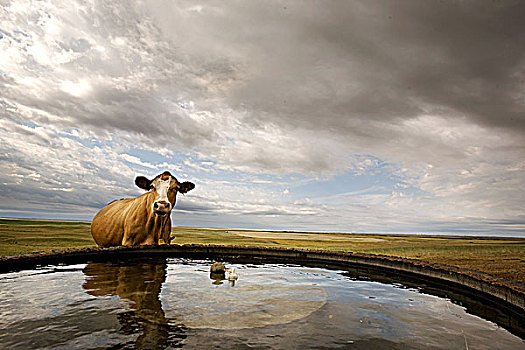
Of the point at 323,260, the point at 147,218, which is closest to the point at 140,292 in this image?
the point at 147,218

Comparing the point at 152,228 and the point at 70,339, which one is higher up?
the point at 152,228

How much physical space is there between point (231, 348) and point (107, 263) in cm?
701

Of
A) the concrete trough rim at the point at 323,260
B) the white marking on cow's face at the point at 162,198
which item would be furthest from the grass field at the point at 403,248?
the white marking on cow's face at the point at 162,198

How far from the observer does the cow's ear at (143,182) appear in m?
11.7

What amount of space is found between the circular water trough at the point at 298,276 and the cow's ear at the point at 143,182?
2537 millimetres

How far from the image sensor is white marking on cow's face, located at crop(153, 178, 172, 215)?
10273 mm

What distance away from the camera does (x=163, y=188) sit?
1103 cm

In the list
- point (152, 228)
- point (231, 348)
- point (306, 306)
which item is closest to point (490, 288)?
point (306, 306)

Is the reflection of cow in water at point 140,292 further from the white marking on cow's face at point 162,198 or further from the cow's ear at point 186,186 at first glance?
the cow's ear at point 186,186

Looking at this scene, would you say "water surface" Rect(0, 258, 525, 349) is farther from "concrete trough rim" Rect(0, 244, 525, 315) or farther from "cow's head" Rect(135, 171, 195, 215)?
"cow's head" Rect(135, 171, 195, 215)

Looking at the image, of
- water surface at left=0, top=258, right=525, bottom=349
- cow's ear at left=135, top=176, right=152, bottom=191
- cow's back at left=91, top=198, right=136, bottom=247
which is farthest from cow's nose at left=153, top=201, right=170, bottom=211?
water surface at left=0, top=258, right=525, bottom=349

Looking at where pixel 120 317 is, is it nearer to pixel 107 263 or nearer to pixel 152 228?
pixel 107 263

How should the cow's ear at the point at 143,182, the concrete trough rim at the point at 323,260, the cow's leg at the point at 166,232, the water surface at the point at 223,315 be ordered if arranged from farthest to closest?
the cow's leg at the point at 166,232
the cow's ear at the point at 143,182
the concrete trough rim at the point at 323,260
the water surface at the point at 223,315

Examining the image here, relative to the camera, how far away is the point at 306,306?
5.15 metres
